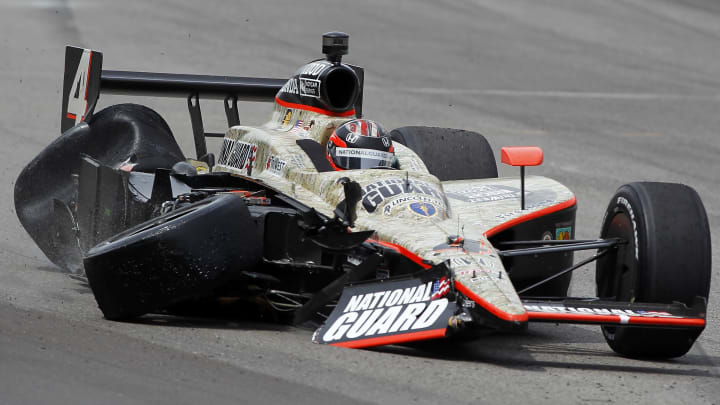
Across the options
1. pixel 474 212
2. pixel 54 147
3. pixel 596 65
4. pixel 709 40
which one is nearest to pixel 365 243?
pixel 474 212

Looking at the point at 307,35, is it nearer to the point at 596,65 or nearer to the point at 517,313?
the point at 596,65

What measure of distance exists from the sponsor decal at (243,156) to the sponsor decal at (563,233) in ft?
7.35

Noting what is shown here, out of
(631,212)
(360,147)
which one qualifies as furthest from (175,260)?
(631,212)

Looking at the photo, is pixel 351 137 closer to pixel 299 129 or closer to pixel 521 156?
pixel 299 129

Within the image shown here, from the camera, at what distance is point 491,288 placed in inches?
253

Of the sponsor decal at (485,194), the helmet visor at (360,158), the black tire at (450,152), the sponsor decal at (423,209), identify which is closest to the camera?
the sponsor decal at (423,209)

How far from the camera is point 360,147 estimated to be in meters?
8.02

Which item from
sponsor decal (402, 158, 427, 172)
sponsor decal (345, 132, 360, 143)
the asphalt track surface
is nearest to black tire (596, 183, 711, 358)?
the asphalt track surface

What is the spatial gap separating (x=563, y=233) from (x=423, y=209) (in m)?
1.33

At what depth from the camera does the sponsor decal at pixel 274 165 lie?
8148 millimetres

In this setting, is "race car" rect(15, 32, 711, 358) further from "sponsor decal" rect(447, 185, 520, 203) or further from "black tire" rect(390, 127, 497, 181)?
"black tire" rect(390, 127, 497, 181)

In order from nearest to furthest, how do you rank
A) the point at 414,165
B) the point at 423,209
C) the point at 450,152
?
the point at 423,209, the point at 414,165, the point at 450,152

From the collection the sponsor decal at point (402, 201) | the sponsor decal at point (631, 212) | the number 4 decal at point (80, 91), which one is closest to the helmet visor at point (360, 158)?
the sponsor decal at point (402, 201)

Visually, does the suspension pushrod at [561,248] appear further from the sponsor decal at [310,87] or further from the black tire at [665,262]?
the sponsor decal at [310,87]
